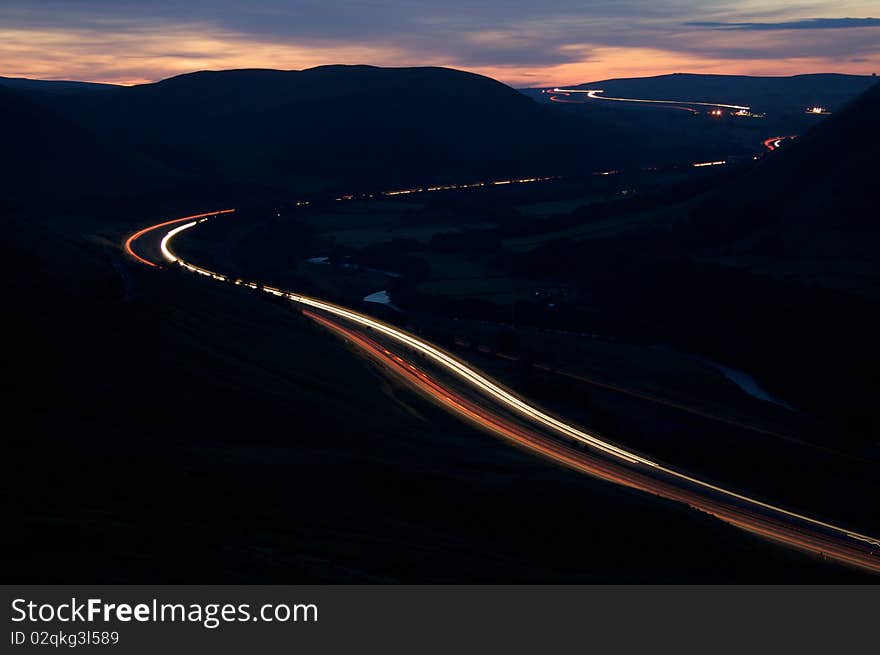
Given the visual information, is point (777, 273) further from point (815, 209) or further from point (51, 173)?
point (51, 173)

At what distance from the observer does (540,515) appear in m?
39.4

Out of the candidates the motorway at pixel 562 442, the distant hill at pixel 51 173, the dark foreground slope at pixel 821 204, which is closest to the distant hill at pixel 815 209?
the dark foreground slope at pixel 821 204

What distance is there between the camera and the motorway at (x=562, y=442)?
47.7m

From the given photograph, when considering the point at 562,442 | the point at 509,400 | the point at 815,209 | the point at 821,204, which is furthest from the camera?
the point at 821,204

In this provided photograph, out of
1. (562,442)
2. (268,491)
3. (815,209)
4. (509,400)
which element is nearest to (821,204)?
(815,209)

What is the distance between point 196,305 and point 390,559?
152ft

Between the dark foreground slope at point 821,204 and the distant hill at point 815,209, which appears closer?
the distant hill at point 815,209

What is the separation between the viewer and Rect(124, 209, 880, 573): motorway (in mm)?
47656

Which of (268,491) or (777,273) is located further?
(777,273)

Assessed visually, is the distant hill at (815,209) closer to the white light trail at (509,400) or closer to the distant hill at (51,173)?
the white light trail at (509,400)

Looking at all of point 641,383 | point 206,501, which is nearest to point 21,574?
point 206,501

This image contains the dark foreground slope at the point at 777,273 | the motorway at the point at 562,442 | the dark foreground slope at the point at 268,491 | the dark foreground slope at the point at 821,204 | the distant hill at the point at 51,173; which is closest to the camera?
the dark foreground slope at the point at 268,491

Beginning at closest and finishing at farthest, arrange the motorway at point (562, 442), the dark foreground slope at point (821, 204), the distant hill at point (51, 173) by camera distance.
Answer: the motorway at point (562, 442) < the dark foreground slope at point (821, 204) < the distant hill at point (51, 173)

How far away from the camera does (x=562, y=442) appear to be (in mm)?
59344
